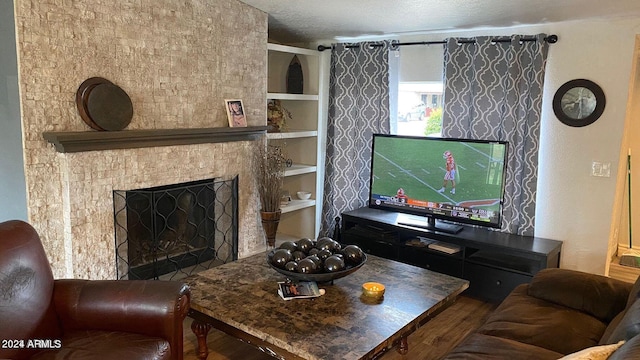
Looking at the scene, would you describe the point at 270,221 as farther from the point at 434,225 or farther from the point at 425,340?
the point at 425,340

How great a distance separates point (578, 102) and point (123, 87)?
10.5 feet

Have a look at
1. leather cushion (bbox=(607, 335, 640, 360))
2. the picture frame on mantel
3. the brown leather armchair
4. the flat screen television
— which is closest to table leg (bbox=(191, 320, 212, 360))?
the brown leather armchair

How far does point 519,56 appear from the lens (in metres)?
3.74

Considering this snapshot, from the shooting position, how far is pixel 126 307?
2.16m

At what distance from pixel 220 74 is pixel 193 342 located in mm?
2009

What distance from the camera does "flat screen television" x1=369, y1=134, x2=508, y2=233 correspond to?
12.2 feet

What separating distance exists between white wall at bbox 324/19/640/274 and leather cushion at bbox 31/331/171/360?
120 inches

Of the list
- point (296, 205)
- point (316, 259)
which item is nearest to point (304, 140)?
point (296, 205)

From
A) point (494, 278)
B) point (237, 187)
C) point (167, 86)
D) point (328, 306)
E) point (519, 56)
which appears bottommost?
point (494, 278)

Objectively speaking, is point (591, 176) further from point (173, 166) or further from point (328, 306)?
point (173, 166)

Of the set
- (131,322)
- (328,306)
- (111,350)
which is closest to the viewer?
(111,350)

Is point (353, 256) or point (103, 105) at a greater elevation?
point (103, 105)

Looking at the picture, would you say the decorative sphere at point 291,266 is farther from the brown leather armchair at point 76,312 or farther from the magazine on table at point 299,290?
the brown leather armchair at point 76,312

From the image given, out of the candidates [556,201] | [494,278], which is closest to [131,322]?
[494,278]
